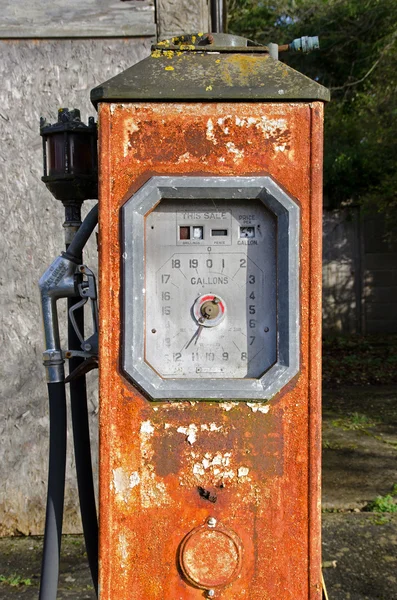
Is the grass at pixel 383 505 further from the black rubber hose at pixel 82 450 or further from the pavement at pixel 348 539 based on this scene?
the black rubber hose at pixel 82 450

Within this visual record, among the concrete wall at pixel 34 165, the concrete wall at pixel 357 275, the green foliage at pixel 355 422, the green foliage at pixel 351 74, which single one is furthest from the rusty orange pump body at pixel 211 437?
the concrete wall at pixel 357 275

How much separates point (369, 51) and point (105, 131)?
7.37m

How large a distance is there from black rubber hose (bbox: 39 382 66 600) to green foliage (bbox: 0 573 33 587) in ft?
3.57

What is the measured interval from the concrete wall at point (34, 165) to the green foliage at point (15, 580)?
37 cm

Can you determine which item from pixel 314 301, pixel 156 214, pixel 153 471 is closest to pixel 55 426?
pixel 153 471

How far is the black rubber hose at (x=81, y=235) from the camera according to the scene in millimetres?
2094

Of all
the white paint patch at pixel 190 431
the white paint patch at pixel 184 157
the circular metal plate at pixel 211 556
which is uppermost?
the white paint patch at pixel 184 157

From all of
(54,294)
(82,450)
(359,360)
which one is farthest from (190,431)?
(359,360)

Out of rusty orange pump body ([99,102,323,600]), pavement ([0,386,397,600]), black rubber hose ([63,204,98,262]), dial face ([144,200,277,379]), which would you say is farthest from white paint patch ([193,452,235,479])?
pavement ([0,386,397,600])

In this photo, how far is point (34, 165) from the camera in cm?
333

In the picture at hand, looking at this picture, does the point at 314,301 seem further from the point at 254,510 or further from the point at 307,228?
the point at 254,510

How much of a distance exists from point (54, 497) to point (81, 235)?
2.66 ft

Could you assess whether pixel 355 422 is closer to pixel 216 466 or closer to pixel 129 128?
pixel 216 466

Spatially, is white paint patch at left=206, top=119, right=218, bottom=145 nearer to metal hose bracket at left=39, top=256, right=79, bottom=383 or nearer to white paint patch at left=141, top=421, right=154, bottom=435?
metal hose bracket at left=39, top=256, right=79, bottom=383
